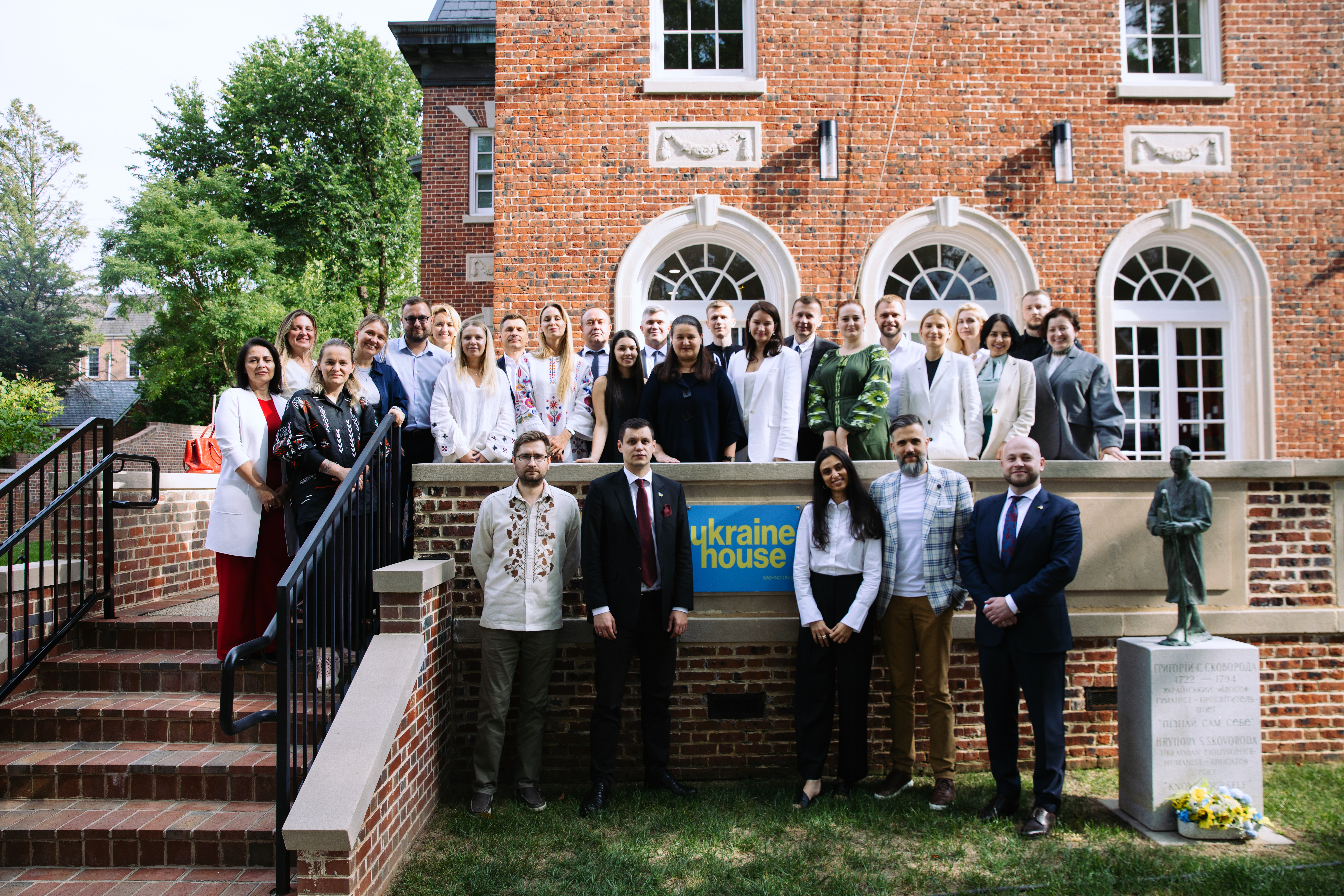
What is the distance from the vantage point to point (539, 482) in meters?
4.69

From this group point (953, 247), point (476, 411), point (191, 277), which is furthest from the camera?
point (191, 277)

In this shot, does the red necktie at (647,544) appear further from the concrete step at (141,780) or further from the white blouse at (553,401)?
the concrete step at (141,780)

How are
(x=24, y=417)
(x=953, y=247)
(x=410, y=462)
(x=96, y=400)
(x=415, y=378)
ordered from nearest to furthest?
(x=410, y=462) < (x=415, y=378) < (x=953, y=247) < (x=24, y=417) < (x=96, y=400)

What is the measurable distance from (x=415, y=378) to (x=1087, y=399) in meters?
4.71

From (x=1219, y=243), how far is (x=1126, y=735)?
7043 mm

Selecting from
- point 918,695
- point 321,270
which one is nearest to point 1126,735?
A: point 918,695

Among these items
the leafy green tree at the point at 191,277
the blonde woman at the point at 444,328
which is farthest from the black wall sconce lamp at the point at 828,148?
the leafy green tree at the point at 191,277

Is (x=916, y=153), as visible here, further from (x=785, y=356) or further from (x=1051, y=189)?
(x=785, y=356)

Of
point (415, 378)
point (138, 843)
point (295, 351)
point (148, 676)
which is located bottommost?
point (138, 843)

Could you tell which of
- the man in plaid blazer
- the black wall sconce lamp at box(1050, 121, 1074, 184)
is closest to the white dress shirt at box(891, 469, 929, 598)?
the man in plaid blazer

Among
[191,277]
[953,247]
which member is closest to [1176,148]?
[953,247]

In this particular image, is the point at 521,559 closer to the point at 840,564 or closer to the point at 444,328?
the point at 840,564

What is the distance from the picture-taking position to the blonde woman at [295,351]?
5.05m

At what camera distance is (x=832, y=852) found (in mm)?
4055
